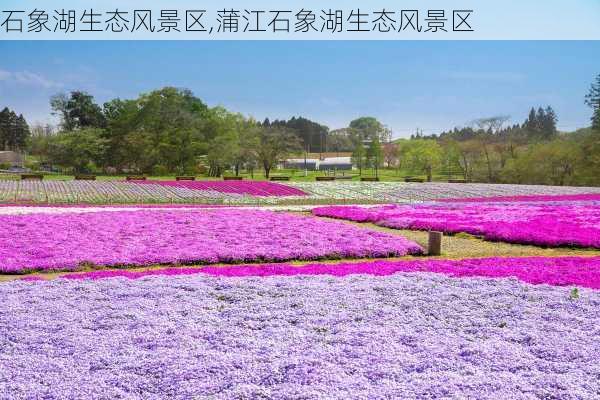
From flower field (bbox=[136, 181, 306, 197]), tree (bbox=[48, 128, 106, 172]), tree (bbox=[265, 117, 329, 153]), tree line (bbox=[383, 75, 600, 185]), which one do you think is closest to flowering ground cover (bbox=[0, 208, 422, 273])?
flower field (bbox=[136, 181, 306, 197])

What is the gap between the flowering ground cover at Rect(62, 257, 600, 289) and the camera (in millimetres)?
12743

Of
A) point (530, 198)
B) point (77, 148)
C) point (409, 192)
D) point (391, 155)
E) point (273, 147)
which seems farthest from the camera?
point (391, 155)

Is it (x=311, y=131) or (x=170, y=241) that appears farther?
(x=311, y=131)

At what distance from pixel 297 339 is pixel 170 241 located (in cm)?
1025

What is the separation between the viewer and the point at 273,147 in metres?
73.4

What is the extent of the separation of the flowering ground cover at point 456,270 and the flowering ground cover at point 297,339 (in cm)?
98

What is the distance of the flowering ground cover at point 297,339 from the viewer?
6801mm

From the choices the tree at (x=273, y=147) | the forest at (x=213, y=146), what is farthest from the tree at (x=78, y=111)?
the tree at (x=273, y=147)

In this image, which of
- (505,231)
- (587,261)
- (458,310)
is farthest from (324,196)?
(458,310)

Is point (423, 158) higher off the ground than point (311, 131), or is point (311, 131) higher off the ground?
point (311, 131)

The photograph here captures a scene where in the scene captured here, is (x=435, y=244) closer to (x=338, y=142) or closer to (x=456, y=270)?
(x=456, y=270)

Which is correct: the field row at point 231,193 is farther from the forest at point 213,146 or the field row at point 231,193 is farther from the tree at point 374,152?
the tree at point 374,152

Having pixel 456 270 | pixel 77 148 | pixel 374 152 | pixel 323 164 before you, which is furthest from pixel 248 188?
pixel 323 164

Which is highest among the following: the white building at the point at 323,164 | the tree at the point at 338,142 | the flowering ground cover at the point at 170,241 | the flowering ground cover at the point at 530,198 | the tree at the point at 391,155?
the tree at the point at 338,142
